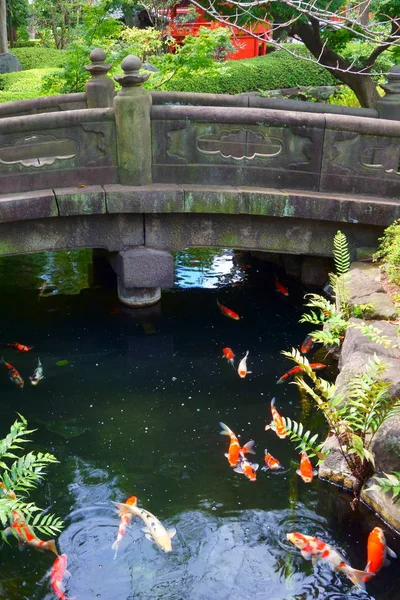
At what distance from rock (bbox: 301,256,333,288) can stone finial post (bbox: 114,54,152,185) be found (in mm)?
2506

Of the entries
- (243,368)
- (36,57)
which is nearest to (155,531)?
(243,368)

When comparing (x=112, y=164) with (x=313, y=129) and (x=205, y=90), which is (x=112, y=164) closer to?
(x=313, y=129)

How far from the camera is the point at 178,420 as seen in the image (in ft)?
20.6

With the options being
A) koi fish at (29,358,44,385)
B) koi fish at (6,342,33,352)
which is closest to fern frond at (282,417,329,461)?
koi fish at (29,358,44,385)

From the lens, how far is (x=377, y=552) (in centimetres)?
448

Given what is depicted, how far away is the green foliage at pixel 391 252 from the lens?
698cm

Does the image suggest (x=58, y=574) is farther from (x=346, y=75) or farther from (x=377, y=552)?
(x=346, y=75)

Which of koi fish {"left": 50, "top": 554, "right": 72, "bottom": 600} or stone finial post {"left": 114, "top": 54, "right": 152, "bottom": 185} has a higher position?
stone finial post {"left": 114, "top": 54, "right": 152, "bottom": 185}

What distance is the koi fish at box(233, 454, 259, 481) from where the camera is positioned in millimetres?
Result: 5384

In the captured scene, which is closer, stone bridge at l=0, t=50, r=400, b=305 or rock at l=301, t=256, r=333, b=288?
stone bridge at l=0, t=50, r=400, b=305

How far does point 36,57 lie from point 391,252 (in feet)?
73.5

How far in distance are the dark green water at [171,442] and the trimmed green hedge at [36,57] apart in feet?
58.2

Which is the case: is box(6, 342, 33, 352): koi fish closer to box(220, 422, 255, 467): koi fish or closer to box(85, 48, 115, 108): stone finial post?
box(220, 422, 255, 467): koi fish

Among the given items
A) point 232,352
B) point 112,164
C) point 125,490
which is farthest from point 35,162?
point 125,490
